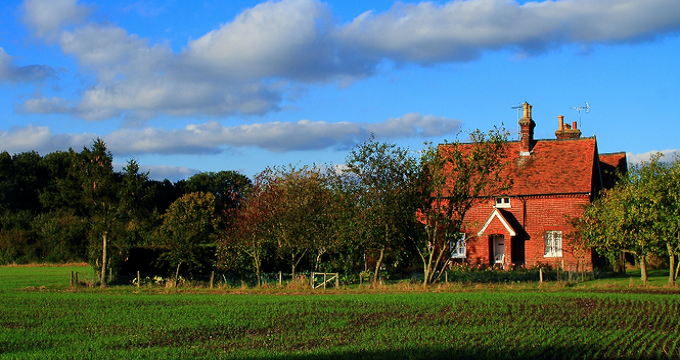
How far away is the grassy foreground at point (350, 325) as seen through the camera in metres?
13.5

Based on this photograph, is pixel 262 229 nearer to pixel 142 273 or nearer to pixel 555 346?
pixel 142 273

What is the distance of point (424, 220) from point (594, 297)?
934 centimetres

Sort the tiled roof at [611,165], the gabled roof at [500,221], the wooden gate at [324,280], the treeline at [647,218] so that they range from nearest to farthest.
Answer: the treeline at [647,218], the wooden gate at [324,280], the gabled roof at [500,221], the tiled roof at [611,165]

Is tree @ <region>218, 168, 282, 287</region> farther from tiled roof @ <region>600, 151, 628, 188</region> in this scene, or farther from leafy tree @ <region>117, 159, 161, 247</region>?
tiled roof @ <region>600, 151, 628, 188</region>

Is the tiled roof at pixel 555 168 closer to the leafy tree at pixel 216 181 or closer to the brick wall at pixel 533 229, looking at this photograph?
the brick wall at pixel 533 229

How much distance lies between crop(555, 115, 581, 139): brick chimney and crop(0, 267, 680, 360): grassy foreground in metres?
22.8

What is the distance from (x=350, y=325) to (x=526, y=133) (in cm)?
3104

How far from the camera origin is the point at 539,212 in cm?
4131

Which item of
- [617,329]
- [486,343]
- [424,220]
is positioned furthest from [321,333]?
[424,220]

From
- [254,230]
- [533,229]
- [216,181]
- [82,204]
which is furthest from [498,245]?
[216,181]

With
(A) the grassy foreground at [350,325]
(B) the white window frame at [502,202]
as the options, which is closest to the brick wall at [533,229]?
(B) the white window frame at [502,202]

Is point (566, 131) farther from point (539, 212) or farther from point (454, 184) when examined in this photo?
point (454, 184)

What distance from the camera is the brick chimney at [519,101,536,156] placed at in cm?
4488

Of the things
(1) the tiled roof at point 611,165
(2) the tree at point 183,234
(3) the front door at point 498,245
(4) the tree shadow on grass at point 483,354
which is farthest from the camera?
(1) the tiled roof at point 611,165
